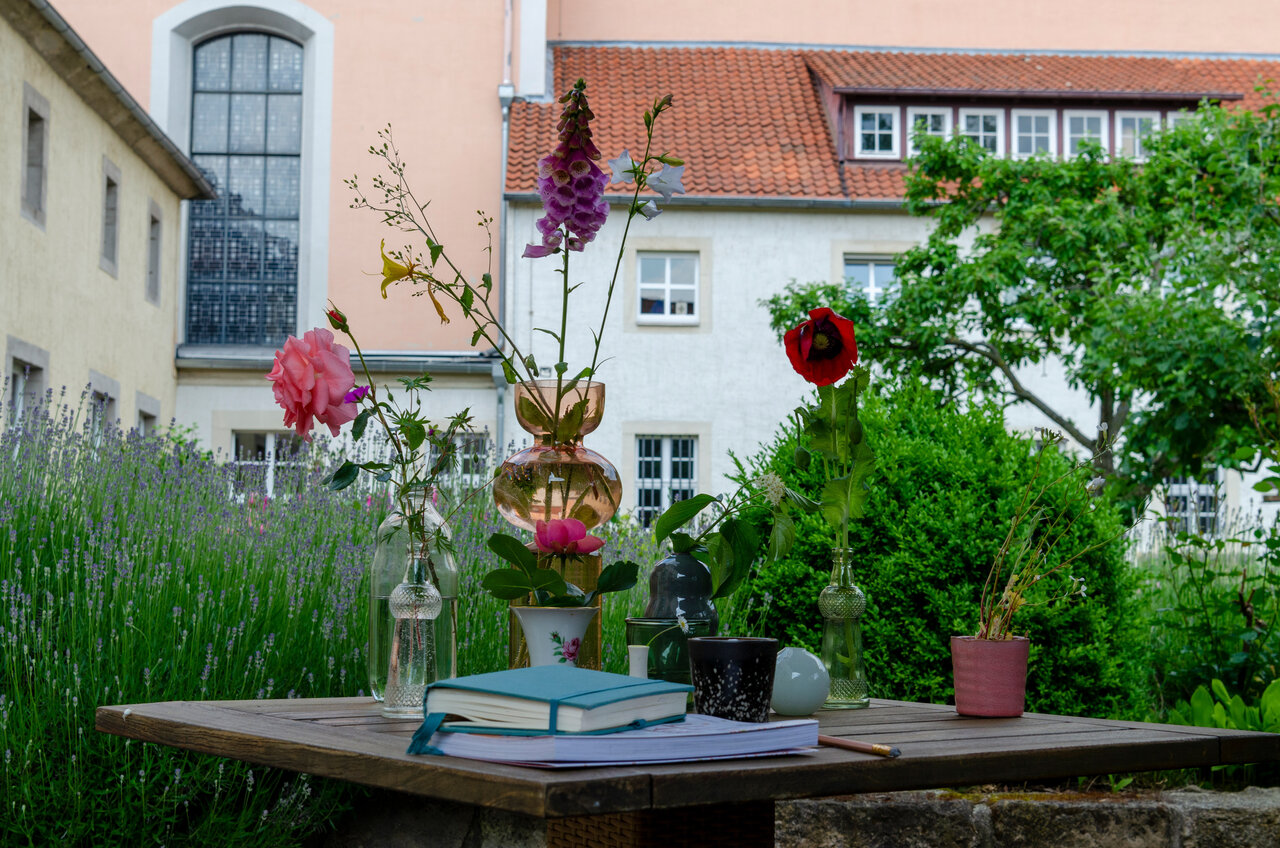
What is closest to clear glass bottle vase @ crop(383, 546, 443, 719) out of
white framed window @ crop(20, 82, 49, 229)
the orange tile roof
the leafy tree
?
the leafy tree

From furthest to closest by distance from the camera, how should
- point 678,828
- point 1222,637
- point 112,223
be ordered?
point 112,223 → point 1222,637 → point 678,828

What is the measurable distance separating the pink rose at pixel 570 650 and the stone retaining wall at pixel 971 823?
1530 millimetres

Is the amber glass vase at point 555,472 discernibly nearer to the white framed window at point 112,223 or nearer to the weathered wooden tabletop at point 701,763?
the weathered wooden tabletop at point 701,763

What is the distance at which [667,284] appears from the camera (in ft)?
60.4

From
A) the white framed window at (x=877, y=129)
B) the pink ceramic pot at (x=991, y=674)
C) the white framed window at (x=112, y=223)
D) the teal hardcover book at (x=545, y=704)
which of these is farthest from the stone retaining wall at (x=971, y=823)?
the white framed window at (x=877, y=129)

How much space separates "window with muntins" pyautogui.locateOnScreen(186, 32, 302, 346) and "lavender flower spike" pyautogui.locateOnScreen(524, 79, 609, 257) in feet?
61.7

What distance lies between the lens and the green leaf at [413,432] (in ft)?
6.95

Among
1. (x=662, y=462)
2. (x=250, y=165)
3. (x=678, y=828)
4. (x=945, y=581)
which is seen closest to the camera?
(x=678, y=828)

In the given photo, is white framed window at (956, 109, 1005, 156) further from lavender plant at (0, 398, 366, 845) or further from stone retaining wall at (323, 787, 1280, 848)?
stone retaining wall at (323, 787, 1280, 848)

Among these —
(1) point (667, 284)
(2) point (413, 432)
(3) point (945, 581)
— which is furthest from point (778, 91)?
(2) point (413, 432)

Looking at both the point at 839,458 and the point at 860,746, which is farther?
the point at 839,458

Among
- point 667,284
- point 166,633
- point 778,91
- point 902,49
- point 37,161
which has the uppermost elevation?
point 902,49

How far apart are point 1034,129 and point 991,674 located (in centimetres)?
1827

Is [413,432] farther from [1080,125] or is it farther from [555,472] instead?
[1080,125]
